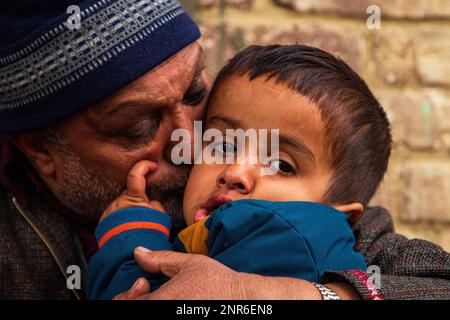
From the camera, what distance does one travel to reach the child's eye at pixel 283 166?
1805mm

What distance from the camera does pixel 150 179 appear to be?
2.01m

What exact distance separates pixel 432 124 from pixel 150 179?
1458 millimetres

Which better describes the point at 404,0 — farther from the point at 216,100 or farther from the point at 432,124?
the point at 216,100

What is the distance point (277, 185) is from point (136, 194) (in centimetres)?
40

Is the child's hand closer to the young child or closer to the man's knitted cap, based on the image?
the young child

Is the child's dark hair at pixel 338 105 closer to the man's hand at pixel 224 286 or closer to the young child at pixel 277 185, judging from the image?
the young child at pixel 277 185

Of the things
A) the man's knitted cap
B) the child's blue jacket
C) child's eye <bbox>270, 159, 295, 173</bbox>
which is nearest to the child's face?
child's eye <bbox>270, 159, 295, 173</bbox>

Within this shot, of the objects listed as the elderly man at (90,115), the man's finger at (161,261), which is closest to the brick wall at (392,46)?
the elderly man at (90,115)

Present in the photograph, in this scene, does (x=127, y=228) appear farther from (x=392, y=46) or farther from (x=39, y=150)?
(x=392, y=46)

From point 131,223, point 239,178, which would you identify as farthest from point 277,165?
point 131,223

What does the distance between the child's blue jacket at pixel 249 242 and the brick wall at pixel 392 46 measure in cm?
132

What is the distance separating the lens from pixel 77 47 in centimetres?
198

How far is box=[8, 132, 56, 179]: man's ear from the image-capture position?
218 cm

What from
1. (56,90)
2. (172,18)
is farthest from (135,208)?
(172,18)
